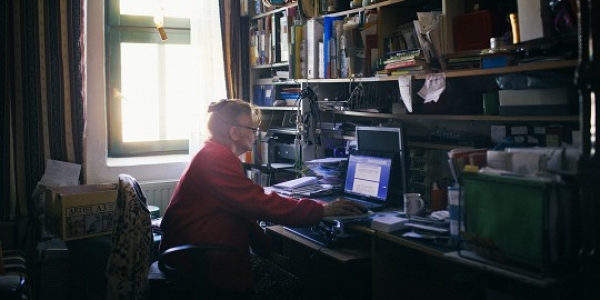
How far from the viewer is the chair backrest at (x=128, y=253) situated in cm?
226

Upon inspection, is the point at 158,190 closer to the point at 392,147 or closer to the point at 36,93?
the point at 36,93

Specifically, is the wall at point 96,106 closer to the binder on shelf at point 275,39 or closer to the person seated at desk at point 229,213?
the binder on shelf at point 275,39

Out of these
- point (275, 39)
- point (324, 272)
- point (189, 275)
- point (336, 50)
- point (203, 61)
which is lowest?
point (324, 272)

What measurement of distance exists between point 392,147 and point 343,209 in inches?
19.2

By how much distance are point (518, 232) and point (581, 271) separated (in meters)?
0.21

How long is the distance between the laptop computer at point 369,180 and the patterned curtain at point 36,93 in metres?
1.86

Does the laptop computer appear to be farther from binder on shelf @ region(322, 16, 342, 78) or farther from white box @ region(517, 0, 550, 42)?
white box @ region(517, 0, 550, 42)

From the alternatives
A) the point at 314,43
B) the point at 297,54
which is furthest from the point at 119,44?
the point at 314,43

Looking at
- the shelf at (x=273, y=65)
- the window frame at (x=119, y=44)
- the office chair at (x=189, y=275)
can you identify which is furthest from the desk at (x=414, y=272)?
the window frame at (x=119, y=44)

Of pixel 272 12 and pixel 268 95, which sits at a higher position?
pixel 272 12

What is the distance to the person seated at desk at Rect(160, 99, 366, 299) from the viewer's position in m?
2.29

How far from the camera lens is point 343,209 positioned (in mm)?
Result: 2443

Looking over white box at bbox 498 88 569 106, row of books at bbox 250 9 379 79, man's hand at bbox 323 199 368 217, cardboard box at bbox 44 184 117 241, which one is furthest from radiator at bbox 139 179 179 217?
white box at bbox 498 88 569 106

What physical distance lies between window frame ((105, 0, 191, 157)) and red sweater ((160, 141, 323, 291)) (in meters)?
1.85
